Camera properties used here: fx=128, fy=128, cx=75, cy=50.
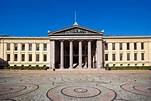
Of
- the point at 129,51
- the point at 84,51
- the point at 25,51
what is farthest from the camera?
the point at 84,51

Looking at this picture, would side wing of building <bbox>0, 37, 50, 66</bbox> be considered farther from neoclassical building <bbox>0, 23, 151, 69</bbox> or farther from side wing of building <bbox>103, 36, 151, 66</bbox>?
side wing of building <bbox>103, 36, 151, 66</bbox>

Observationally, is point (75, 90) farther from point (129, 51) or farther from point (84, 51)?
point (129, 51)

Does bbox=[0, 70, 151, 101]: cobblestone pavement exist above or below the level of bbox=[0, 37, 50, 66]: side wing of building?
below

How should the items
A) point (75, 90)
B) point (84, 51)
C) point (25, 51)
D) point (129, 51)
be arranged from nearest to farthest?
point (75, 90), point (129, 51), point (25, 51), point (84, 51)

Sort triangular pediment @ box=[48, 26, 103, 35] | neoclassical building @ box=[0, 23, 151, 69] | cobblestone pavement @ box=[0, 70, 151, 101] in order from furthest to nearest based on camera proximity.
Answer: neoclassical building @ box=[0, 23, 151, 69] < triangular pediment @ box=[48, 26, 103, 35] < cobblestone pavement @ box=[0, 70, 151, 101]

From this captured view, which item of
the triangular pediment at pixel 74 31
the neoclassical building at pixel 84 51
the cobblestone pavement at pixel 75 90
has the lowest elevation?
the cobblestone pavement at pixel 75 90

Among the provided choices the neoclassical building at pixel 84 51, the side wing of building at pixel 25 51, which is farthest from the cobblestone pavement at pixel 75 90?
the side wing of building at pixel 25 51

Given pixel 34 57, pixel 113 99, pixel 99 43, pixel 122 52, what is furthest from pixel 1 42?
pixel 113 99

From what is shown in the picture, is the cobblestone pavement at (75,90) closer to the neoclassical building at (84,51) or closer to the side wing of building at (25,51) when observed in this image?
the neoclassical building at (84,51)

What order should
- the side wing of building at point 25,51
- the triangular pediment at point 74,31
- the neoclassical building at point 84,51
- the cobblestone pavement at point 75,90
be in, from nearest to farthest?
1. the cobblestone pavement at point 75,90
2. the triangular pediment at point 74,31
3. the neoclassical building at point 84,51
4. the side wing of building at point 25,51

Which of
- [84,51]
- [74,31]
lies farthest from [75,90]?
[84,51]

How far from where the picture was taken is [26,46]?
44.9 metres

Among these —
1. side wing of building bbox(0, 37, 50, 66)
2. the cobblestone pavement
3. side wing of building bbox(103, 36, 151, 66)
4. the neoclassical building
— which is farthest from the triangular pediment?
the cobblestone pavement

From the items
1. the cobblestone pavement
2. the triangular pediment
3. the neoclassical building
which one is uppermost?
the triangular pediment
